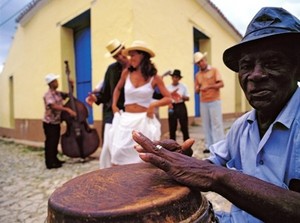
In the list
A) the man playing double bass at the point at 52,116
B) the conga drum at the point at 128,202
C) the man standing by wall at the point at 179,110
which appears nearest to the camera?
the conga drum at the point at 128,202

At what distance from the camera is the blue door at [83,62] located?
7.84 metres

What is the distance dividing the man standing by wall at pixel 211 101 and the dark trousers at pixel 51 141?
2744 mm

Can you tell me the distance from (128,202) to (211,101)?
454 centimetres

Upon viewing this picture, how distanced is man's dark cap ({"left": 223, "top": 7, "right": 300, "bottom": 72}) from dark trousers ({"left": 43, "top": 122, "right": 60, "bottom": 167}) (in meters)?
4.61

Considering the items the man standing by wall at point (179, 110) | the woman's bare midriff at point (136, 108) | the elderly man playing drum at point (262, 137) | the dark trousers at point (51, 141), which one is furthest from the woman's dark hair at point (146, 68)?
the dark trousers at point (51, 141)

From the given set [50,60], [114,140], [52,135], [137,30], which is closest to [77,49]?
[50,60]

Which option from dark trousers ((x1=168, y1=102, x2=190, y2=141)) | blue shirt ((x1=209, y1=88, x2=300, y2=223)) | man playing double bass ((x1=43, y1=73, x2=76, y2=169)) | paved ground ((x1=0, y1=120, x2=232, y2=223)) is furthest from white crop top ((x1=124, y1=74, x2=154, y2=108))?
dark trousers ((x1=168, y1=102, x2=190, y2=141))

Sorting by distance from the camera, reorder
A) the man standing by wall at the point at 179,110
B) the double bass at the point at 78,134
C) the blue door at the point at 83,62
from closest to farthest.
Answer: the double bass at the point at 78,134
the man standing by wall at the point at 179,110
the blue door at the point at 83,62

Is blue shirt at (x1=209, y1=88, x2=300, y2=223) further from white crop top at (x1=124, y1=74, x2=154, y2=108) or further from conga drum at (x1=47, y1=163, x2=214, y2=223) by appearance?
white crop top at (x1=124, y1=74, x2=154, y2=108)

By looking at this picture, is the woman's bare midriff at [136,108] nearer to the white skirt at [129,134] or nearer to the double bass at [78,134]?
the white skirt at [129,134]

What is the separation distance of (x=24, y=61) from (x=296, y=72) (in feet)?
36.5

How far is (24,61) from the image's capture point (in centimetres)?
1071

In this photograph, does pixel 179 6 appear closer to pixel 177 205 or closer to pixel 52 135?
pixel 52 135

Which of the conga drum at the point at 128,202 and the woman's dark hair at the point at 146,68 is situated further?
the woman's dark hair at the point at 146,68
